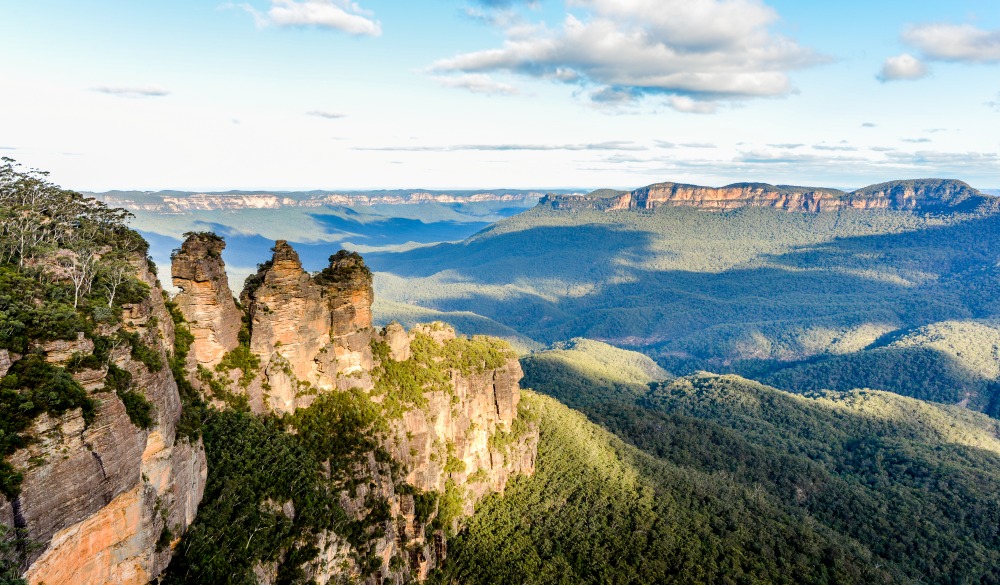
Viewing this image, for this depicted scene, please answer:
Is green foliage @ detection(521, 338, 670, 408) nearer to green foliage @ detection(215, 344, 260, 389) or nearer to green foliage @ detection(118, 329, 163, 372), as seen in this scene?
green foliage @ detection(215, 344, 260, 389)

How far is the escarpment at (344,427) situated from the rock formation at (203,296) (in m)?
0.39

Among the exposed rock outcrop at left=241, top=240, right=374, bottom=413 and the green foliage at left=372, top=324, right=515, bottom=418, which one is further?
the green foliage at left=372, top=324, right=515, bottom=418

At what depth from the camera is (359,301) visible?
47.2m

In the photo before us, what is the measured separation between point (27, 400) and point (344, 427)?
25.4 meters

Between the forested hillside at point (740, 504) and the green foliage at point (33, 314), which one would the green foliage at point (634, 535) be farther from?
the green foliage at point (33, 314)

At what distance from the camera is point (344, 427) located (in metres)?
42.6

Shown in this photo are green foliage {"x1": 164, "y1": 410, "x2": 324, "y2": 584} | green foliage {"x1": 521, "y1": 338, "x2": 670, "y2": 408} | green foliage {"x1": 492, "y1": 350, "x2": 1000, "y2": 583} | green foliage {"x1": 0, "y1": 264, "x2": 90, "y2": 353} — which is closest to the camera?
green foliage {"x1": 0, "y1": 264, "x2": 90, "y2": 353}

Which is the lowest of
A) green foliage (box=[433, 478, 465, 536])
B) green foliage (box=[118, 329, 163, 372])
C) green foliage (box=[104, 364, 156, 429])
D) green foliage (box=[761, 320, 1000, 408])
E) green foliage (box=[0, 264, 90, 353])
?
green foliage (box=[761, 320, 1000, 408])

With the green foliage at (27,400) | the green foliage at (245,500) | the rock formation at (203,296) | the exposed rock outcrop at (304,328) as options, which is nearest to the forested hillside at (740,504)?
the green foliage at (245,500)

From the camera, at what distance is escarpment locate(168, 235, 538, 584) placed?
33.2 m

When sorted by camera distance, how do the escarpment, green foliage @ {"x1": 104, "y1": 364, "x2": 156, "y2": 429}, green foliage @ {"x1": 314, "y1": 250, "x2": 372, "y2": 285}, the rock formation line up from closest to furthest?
green foliage @ {"x1": 104, "y1": 364, "x2": 156, "y2": 429} → the escarpment → the rock formation → green foliage @ {"x1": 314, "y1": 250, "x2": 372, "y2": 285}

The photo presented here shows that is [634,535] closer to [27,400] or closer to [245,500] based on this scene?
[245,500]

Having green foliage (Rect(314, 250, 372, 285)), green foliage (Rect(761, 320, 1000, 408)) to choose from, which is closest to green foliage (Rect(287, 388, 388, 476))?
green foliage (Rect(314, 250, 372, 285))

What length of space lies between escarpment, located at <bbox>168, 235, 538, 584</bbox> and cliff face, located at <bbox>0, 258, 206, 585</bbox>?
→ 117 inches
